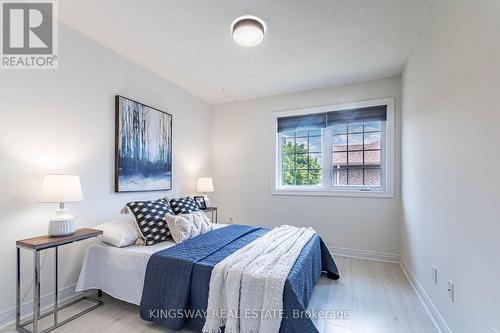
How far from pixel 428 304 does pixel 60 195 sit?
3206mm

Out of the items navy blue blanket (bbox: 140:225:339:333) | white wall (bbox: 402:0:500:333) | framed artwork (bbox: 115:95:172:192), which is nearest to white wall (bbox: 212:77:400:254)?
white wall (bbox: 402:0:500:333)

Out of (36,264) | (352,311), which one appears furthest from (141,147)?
(352,311)

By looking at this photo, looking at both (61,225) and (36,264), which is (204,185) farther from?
(36,264)

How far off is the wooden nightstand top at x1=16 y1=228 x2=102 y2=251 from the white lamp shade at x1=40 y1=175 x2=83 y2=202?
0.30 metres

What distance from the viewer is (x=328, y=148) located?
3762 mm

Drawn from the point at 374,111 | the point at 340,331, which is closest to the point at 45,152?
the point at 340,331

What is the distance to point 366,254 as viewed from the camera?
342cm

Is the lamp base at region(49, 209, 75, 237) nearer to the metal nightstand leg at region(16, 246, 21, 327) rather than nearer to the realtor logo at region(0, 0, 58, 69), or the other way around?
the metal nightstand leg at region(16, 246, 21, 327)

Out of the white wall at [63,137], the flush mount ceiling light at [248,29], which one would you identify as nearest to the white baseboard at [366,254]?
the white wall at [63,137]

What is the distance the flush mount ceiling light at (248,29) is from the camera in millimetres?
2127

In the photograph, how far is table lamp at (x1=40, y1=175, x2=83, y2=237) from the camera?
1.88 m

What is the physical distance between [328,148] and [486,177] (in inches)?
99.7

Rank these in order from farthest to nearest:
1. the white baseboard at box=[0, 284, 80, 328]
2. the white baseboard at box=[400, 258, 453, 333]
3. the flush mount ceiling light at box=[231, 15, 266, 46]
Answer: the flush mount ceiling light at box=[231, 15, 266, 46], the white baseboard at box=[0, 284, 80, 328], the white baseboard at box=[400, 258, 453, 333]

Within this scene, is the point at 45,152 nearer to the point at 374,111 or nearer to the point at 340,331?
the point at 340,331
